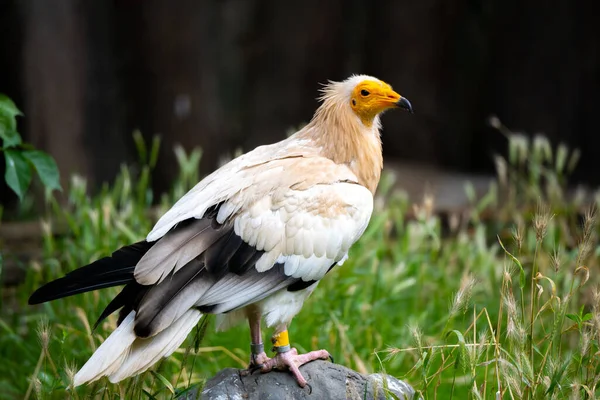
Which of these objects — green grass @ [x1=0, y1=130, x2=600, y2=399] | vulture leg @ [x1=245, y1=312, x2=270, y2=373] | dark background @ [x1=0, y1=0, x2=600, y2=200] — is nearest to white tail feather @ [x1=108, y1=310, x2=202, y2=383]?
green grass @ [x1=0, y1=130, x2=600, y2=399]

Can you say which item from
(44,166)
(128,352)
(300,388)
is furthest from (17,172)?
(300,388)

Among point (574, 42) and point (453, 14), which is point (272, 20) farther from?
point (574, 42)

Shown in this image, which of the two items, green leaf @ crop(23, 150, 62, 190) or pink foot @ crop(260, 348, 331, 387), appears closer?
pink foot @ crop(260, 348, 331, 387)

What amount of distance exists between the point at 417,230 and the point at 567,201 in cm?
261

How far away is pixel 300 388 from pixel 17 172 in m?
1.40

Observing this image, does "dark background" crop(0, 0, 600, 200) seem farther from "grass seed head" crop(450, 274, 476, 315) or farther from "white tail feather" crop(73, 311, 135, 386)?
"grass seed head" crop(450, 274, 476, 315)

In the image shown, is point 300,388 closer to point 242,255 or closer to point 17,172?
point 242,255

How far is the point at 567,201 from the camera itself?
7.30m

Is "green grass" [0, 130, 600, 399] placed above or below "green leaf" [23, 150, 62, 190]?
below

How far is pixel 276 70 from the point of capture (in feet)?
26.7

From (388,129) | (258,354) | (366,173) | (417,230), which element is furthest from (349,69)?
(258,354)

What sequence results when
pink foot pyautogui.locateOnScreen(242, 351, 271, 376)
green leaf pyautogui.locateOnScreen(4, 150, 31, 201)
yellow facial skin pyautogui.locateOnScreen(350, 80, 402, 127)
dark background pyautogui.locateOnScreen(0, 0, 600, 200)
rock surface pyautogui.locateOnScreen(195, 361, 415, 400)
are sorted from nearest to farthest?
1. rock surface pyautogui.locateOnScreen(195, 361, 415, 400)
2. pink foot pyautogui.locateOnScreen(242, 351, 271, 376)
3. green leaf pyautogui.locateOnScreen(4, 150, 31, 201)
4. yellow facial skin pyautogui.locateOnScreen(350, 80, 402, 127)
5. dark background pyautogui.locateOnScreen(0, 0, 600, 200)

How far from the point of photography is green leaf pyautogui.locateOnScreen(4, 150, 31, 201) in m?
3.28

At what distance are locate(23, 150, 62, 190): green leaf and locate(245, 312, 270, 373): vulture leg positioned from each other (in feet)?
3.15
